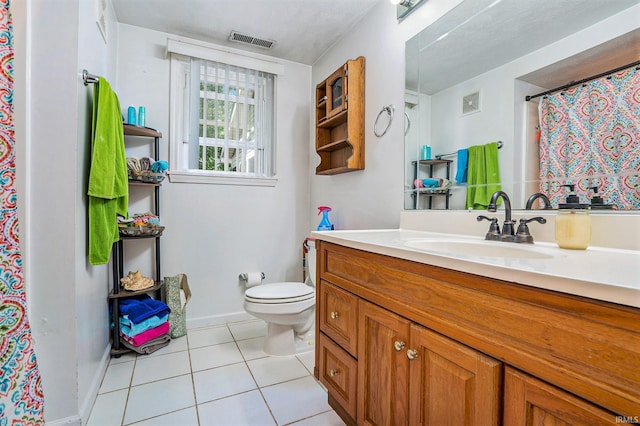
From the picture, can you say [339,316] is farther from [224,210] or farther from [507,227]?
[224,210]

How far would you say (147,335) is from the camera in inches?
74.2

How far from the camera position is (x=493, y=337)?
25.5 inches

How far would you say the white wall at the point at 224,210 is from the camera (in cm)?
218

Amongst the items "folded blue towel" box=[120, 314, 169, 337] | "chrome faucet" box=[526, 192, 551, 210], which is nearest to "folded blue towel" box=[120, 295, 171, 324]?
"folded blue towel" box=[120, 314, 169, 337]

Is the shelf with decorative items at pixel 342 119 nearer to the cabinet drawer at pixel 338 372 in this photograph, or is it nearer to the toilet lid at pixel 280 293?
the toilet lid at pixel 280 293

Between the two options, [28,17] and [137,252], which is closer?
[28,17]

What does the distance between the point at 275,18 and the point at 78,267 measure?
1906mm

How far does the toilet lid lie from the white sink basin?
3.00 feet

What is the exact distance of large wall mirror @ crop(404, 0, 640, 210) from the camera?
96 centimetres

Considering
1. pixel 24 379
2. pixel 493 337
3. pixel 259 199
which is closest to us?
pixel 493 337

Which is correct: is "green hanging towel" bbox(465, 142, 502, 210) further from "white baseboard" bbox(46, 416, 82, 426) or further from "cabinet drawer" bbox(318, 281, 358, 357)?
"white baseboard" bbox(46, 416, 82, 426)

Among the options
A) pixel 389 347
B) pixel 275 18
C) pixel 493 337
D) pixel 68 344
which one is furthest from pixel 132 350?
pixel 275 18

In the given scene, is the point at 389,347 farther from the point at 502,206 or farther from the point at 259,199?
the point at 259,199

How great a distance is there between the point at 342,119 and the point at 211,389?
1849 mm
